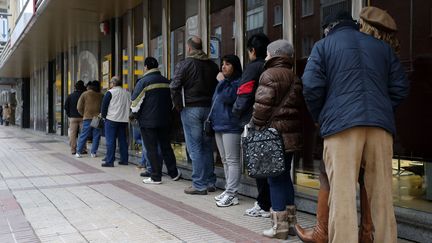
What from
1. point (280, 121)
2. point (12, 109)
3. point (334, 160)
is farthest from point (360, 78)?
point (12, 109)

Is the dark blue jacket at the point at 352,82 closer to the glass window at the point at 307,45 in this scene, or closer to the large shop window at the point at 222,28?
the glass window at the point at 307,45

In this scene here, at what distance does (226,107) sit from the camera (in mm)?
4980

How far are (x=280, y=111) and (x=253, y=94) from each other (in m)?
0.55

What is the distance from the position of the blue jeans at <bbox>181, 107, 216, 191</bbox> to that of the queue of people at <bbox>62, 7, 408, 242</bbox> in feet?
0.04

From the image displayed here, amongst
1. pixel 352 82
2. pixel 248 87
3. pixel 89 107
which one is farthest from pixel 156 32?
pixel 352 82

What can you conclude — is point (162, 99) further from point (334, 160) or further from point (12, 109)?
point (12, 109)

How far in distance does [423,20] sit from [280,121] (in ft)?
5.06

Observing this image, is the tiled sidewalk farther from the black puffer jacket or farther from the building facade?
the black puffer jacket

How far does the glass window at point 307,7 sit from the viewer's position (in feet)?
17.1

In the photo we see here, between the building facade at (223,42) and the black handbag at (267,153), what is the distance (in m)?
1.19

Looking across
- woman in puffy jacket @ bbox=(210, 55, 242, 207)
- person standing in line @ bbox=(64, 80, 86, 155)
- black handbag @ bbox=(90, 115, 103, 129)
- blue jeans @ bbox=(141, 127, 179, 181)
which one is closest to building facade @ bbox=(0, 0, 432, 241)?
blue jeans @ bbox=(141, 127, 179, 181)

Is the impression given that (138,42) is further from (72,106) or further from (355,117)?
(355,117)

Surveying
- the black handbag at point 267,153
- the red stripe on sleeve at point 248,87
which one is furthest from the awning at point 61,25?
the black handbag at point 267,153

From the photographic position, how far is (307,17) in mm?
5215
